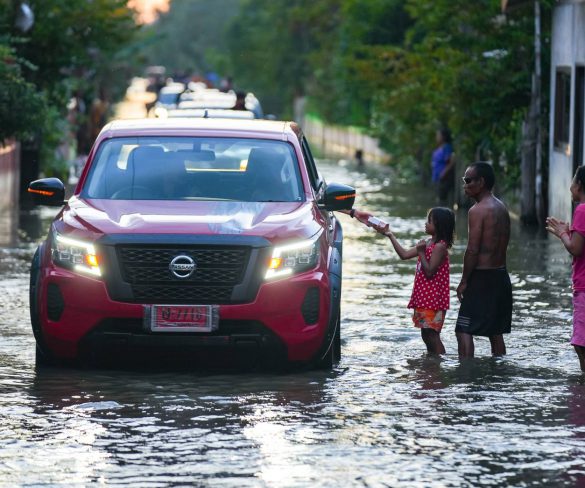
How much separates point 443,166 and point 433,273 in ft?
59.8

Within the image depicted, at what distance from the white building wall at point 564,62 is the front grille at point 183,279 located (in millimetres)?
12611

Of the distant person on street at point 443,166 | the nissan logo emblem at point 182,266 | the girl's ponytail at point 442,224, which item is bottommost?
the distant person on street at point 443,166

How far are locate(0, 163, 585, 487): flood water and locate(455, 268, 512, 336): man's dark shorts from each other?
0.24 m

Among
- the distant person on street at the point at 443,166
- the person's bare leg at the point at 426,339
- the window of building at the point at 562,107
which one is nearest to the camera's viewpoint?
the person's bare leg at the point at 426,339

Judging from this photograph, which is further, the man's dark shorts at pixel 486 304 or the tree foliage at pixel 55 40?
the tree foliage at pixel 55 40

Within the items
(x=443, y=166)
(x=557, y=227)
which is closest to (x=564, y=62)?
(x=443, y=166)

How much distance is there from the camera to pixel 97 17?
2930cm

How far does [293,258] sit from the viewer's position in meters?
10.9

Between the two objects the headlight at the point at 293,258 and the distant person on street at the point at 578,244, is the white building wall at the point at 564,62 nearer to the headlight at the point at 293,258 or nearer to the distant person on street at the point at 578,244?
the distant person on street at the point at 578,244

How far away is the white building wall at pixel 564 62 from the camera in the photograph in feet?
75.5

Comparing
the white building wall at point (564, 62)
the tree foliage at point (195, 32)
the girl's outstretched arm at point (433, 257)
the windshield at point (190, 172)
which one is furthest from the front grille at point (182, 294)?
the tree foliage at point (195, 32)

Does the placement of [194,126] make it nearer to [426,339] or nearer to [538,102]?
[426,339]

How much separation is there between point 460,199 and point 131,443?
65.5 ft

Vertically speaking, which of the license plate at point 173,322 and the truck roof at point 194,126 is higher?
the truck roof at point 194,126
